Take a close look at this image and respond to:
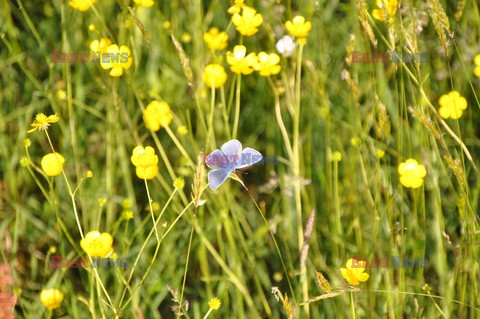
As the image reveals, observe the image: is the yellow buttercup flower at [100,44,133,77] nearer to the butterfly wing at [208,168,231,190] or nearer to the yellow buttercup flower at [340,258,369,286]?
the butterfly wing at [208,168,231,190]

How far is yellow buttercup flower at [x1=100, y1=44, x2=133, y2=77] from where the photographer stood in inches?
48.9

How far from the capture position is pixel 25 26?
1763 mm

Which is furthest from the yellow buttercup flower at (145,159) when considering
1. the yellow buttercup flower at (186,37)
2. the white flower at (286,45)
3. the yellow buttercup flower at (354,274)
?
the yellow buttercup flower at (186,37)

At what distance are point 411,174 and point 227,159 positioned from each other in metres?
0.36

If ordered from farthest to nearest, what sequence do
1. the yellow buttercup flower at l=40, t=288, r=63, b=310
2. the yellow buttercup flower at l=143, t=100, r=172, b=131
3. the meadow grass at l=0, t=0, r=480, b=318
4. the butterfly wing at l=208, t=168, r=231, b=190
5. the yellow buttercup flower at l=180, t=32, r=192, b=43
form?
1. the yellow buttercup flower at l=180, t=32, r=192, b=43
2. the yellow buttercup flower at l=143, t=100, r=172, b=131
3. the meadow grass at l=0, t=0, r=480, b=318
4. the yellow buttercup flower at l=40, t=288, r=63, b=310
5. the butterfly wing at l=208, t=168, r=231, b=190

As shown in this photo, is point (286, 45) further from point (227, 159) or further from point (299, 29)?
point (227, 159)

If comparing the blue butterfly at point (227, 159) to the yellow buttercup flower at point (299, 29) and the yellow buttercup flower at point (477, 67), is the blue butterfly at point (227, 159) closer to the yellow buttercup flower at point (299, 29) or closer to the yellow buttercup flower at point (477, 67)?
the yellow buttercup flower at point (299, 29)

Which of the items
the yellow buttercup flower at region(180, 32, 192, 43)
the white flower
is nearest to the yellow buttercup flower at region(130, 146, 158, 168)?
the white flower

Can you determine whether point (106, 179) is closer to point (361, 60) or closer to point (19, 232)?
point (19, 232)

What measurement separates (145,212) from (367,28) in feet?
2.36

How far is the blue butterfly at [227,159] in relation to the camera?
97cm

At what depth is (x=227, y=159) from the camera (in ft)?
3.26

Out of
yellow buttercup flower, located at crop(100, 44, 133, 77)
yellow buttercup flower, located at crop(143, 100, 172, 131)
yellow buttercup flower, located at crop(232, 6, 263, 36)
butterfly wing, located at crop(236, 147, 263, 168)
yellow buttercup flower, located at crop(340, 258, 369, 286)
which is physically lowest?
yellow buttercup flower, located at crop(340, 258, 369, 286)

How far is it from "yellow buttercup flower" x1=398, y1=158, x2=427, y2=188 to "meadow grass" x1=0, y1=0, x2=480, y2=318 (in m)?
0.03
